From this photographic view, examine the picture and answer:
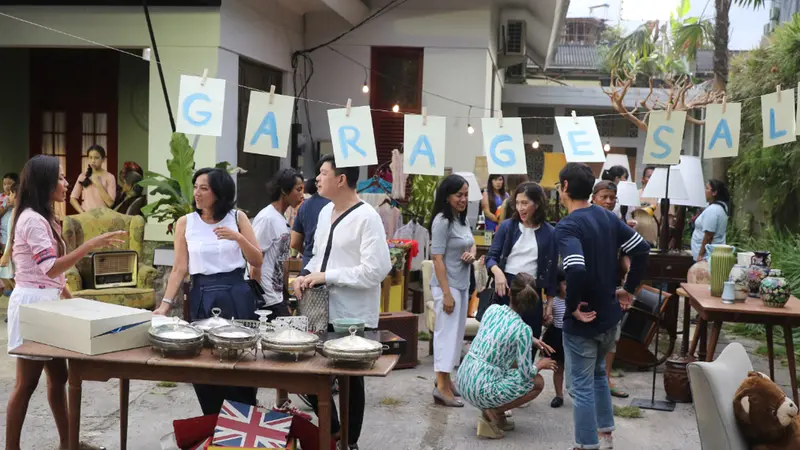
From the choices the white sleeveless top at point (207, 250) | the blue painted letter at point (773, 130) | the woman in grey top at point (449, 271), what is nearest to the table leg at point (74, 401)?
the white sleeveless top at point (207, 250)

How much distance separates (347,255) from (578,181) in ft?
4.88

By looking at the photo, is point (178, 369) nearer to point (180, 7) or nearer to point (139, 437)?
point (139, 437)

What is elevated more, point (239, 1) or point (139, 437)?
point (239, 1)

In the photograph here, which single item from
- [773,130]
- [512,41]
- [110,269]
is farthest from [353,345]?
[512,41]

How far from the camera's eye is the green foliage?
12.9 metres

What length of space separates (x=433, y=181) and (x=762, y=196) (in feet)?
19.2

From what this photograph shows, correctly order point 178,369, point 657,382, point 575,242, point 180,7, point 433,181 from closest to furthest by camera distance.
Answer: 1. point 178,369
2. point 575,242
3. point 657,382
4. point 180,7
5. point 433,181

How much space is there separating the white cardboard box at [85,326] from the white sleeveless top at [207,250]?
53cm

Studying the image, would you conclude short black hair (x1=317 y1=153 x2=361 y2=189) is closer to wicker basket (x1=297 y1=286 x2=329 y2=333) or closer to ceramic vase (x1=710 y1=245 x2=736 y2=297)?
wicker basket (x1=297 y1=286 x2=329 y2=333)

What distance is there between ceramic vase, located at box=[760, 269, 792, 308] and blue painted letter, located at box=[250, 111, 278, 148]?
3.97 m

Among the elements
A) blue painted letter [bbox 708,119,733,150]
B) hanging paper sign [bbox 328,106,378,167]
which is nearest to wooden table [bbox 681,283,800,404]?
blue painted letter [bbox 708,119,733,150]

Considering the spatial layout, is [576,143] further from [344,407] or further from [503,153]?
[344,407]

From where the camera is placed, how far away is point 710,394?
3752 millimetres

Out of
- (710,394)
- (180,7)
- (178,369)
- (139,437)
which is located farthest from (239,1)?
(710,394)
